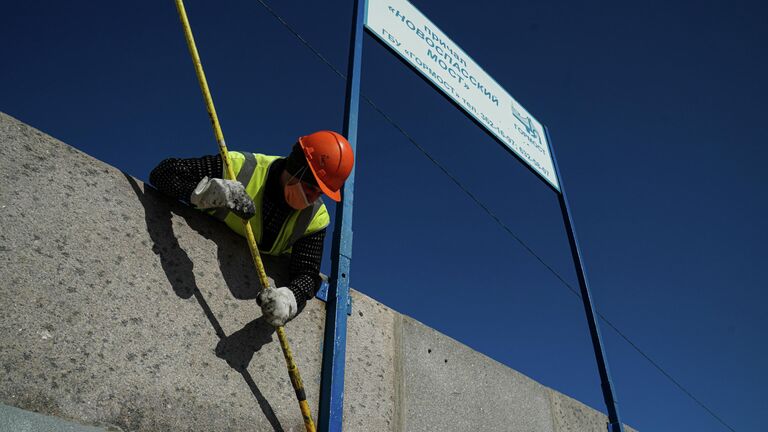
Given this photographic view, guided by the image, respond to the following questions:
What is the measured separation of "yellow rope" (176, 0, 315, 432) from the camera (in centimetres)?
242

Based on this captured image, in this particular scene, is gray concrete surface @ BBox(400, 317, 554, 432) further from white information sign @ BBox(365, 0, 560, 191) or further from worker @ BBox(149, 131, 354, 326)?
white information sign @ BBox(365, 0, 560, 191)

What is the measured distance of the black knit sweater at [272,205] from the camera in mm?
2480

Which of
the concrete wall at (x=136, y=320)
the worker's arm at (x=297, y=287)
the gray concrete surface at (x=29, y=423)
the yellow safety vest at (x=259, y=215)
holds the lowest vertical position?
the gray concrete surface at (x=29, y=423)

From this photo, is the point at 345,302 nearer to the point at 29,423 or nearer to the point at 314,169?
the point at 314,169

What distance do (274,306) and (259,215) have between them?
0.51 m

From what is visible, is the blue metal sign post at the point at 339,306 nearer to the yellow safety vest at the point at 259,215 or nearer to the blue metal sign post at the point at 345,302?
the blue metal sign post at the point at 345,302

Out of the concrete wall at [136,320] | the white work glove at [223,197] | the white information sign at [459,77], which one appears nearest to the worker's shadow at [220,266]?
the concrete wall at [136,320]

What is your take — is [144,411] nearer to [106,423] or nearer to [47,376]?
[106,423]

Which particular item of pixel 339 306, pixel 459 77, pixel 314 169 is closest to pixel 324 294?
pixel 339 306

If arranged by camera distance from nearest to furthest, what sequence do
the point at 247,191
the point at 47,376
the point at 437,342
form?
1. the point at 47,376
2. the point at 247,191
3. the point at 437,342

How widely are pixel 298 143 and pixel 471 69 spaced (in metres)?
2.49

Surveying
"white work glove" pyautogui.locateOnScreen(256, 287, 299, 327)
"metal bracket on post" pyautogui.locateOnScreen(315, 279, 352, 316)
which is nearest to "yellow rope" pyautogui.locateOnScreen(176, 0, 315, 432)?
"white work glove" pyautogui.locateOnScreen(256, 287, 299, 327)

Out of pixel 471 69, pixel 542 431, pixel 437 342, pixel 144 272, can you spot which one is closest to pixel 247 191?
pixel 144 272

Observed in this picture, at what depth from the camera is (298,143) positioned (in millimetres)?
2805
